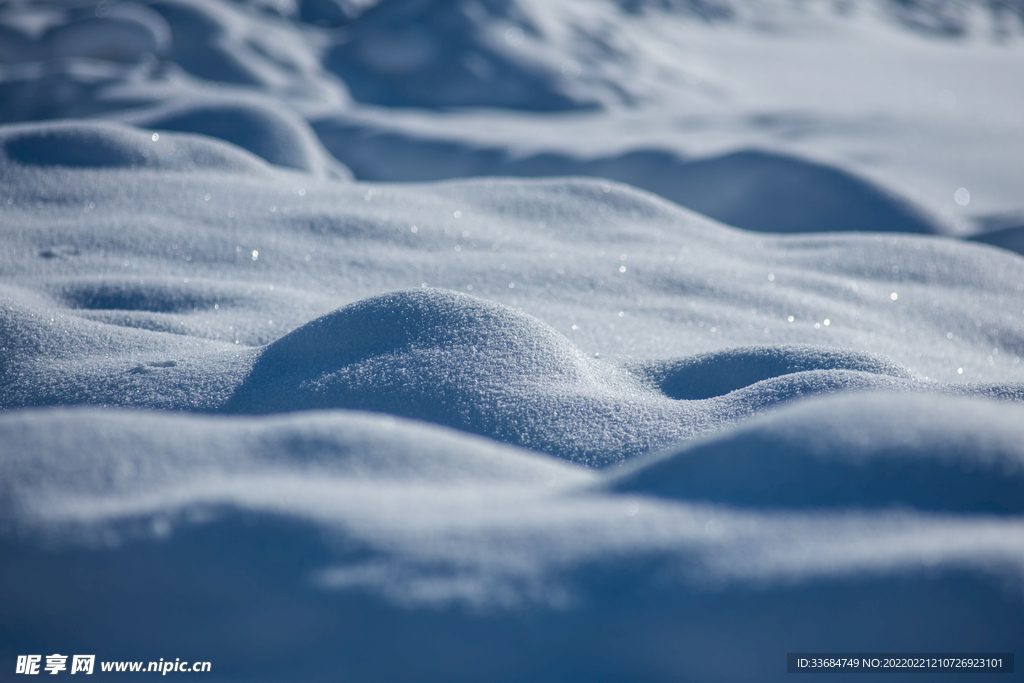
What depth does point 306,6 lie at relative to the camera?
5453 mm

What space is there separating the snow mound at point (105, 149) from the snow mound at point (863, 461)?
6.83ft

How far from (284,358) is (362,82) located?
3803 millimetres

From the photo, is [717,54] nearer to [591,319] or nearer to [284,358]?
[591,319]

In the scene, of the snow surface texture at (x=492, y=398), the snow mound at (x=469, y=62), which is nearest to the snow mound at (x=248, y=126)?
the snow surface texture at (x=492, y=398)

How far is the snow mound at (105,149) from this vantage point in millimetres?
2352

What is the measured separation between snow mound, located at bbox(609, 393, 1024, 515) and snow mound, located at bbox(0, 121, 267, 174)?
2.08 meters

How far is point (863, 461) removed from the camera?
811 mm

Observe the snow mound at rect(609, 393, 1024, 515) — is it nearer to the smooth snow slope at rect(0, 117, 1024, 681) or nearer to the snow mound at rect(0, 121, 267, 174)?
the smooth snow slope at rect(0, 117, 1024, 681)

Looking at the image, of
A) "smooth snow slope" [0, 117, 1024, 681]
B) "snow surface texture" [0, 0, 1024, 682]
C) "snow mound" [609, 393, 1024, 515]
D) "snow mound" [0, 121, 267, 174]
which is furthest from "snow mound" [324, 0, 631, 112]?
"snow mound" [609, 393, 1024, 515]

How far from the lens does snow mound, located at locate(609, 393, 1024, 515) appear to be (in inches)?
31.5

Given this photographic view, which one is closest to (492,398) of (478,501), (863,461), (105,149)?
(478,501)

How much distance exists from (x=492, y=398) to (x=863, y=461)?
64 cm

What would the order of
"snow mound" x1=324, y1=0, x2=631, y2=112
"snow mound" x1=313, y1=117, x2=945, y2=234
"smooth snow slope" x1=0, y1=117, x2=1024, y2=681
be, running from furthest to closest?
"snow mound" x1=324, y1=0, x2=631, y2=112 < "snow mound" x1=313, y1=117, x2=945, y2=234 < "smooth snow slope" x1=0, y1=117, x2=1024, y2=681

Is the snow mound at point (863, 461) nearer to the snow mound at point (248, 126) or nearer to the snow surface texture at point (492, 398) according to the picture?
the snow surface texture at point (492, 398)
